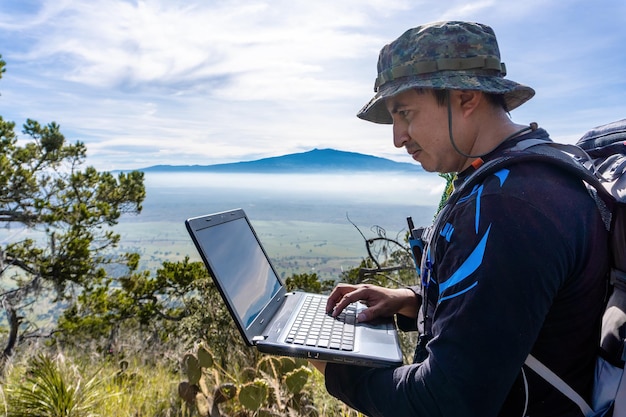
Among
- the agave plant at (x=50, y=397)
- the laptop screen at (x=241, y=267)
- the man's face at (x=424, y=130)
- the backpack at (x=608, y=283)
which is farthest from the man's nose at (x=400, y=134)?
the agave plant at (x=50, y=397)

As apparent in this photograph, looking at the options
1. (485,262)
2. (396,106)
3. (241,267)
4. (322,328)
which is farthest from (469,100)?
(241,267)

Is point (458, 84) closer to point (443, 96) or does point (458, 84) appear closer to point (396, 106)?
point (443, 96)

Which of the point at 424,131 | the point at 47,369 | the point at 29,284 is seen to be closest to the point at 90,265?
the point at 29,284

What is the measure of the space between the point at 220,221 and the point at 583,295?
124cm

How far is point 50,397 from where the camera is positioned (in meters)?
2.95

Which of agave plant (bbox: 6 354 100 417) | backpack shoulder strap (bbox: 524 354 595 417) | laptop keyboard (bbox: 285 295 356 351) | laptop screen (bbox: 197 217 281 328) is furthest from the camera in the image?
agave plant (bbox: 6 354 100 417)

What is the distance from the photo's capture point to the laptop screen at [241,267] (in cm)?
146

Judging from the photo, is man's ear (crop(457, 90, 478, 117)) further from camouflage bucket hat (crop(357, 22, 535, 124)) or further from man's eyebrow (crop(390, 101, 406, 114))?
man's eyebrow (crop(390, 101, 406, 114))

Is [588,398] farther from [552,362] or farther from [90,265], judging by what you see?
[90,265]

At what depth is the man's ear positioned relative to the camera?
110 cm

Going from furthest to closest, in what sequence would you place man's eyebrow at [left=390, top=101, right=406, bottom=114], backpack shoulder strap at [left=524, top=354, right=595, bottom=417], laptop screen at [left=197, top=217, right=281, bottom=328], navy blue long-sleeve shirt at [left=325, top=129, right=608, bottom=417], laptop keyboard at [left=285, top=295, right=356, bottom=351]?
1. laptop screen at [left=197, top=217, right=281, bottom=328]
2. laptop keyboard at [left=285, top=295, right=356, bottom=351]
3. man's eyebrow at [left=390, top=101, right=406, bottom=114]
4. backpack shoulder strap at [left=524, top=354, right=595, bottom=417]
5. navy blue long-sleeve shirt at [left=325, top=129, right=608, bottom=417]

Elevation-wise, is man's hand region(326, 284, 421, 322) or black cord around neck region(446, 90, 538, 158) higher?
black cord around neck region(446, 90, 538, 158)

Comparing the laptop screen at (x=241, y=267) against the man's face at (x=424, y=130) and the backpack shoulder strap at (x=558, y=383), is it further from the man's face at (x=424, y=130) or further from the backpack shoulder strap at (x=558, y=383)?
the backpack shoulder strap at (x=558, y=383)

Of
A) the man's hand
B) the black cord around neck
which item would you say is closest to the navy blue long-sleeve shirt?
the black cord around neck
